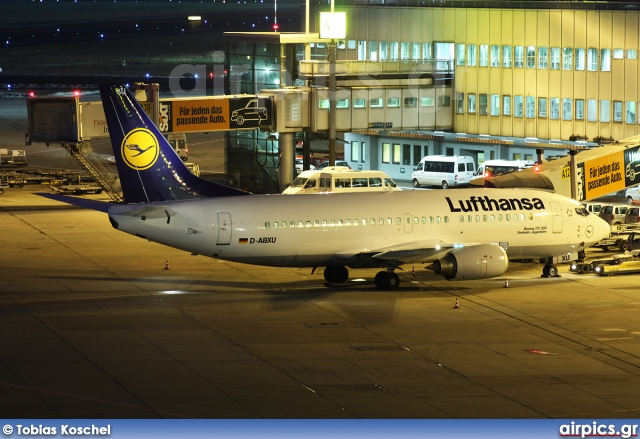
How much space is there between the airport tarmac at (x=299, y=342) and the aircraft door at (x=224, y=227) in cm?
230

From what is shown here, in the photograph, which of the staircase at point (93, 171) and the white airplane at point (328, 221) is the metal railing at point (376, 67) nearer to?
the staircase at point (93, 171)

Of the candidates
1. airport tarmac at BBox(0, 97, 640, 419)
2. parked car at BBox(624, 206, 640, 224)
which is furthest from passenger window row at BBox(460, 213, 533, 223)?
parked car at BBox(624, 206, 640, 224)

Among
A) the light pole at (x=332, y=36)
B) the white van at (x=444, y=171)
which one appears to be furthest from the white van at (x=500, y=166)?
the light pole at (x=332, y=36)

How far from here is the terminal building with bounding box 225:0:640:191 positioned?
72.6m

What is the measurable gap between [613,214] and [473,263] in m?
20.2

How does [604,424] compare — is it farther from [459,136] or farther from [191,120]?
[459,136]

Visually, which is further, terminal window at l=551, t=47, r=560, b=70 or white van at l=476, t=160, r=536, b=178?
white van at l=476, t=160, r=536, b=178

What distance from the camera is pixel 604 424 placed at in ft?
87.9

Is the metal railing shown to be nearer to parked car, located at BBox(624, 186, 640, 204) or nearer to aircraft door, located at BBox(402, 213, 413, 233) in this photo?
parked car, located at BBox(624, 186, 640, 204)

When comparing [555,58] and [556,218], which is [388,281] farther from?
[555,58]

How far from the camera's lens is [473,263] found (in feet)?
146

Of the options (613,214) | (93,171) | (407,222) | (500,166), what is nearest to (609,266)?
(407,222)

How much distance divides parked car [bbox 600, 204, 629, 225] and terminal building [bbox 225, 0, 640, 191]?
1038cm

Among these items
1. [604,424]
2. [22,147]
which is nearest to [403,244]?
[604,424]
